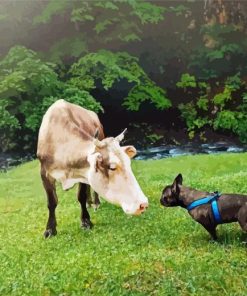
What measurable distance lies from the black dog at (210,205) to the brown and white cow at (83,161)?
0.95m

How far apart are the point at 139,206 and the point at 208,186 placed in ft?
16.5

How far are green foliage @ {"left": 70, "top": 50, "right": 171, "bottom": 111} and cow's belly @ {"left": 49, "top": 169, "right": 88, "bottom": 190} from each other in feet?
43.4

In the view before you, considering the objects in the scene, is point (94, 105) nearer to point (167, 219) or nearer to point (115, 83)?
point (115, 83)

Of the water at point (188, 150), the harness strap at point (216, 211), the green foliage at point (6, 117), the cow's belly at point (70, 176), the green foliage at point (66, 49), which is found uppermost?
the cow's belly at point (70, 176)

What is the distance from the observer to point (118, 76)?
23484 millimetres

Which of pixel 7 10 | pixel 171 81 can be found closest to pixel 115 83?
pixel 171 81

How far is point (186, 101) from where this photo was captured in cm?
2459

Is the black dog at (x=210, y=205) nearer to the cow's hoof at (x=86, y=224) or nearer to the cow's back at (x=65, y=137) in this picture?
the cow's back at (x=65, y=137)

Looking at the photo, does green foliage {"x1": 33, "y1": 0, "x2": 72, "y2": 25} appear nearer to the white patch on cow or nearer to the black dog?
the black dog

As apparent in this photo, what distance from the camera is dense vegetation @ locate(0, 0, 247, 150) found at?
913 inches

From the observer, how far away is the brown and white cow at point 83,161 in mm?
8312

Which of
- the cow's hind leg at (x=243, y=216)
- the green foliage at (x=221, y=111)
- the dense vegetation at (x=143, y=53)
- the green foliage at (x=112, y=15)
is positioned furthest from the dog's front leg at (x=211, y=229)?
the green foliage at (x=112, y=15)

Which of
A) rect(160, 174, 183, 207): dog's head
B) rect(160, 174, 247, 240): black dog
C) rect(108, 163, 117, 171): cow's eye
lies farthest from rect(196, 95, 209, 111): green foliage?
rect(108, 163, 117, 171): cow's eye

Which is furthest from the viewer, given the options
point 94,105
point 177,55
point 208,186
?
point 177,55
